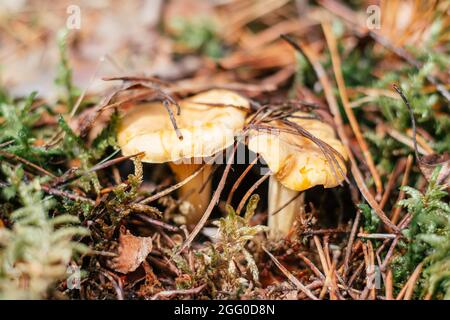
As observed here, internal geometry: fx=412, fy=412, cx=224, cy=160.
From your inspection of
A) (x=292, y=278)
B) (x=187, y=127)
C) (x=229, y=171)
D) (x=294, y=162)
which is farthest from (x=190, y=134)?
(x=292, y=278)

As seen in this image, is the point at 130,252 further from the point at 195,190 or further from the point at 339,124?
the point at 339,124

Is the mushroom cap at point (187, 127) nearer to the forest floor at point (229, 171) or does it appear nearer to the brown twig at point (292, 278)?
the forest floor at point (229, 171)

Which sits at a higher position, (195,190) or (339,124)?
(339,124)

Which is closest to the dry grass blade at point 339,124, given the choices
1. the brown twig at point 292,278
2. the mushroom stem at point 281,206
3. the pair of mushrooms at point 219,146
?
the pair of mushrooms at point 219,146

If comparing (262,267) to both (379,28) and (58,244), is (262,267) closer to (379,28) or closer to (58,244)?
(58,244)

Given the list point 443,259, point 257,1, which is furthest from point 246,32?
point 443,259

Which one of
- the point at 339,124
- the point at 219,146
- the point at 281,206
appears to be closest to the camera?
the point at 219,146

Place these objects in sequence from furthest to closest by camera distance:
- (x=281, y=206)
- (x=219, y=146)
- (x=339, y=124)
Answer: (x=339, y=124) < (x=281, y=206) < (x=219, y=146)

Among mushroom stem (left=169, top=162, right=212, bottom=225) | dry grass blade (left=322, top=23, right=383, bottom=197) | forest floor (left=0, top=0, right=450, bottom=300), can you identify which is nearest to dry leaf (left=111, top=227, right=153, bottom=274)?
forest floor (left=0, top=0, right=450, bottom=300)
